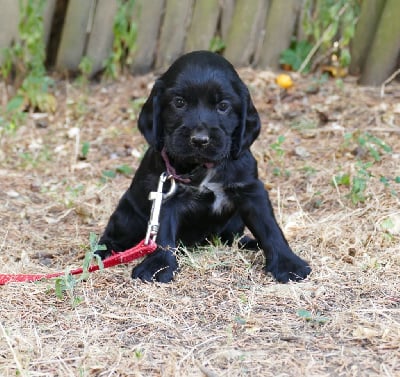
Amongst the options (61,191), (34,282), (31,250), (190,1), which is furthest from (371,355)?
(190,1)

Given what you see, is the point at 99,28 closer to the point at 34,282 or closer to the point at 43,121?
the point at 43,121

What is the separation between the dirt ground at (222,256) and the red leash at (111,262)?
0.05 meters

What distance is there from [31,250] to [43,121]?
8.28 feet

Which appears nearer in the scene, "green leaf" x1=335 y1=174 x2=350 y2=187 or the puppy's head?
the puppy's head

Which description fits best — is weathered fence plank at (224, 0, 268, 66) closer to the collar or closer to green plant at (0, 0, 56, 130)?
green plant at (0, 0, 56, 130)

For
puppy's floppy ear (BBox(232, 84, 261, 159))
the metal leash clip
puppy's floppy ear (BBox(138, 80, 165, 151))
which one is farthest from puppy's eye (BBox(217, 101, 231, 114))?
the metal leash clip

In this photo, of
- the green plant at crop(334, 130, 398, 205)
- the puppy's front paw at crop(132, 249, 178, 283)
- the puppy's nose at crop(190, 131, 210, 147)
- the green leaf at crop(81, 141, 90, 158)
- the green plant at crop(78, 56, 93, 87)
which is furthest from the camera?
the green plant at crop(78, 56, 93, 87)

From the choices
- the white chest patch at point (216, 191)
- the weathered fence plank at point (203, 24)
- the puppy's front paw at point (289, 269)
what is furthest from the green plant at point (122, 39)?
the puppy's front paw at point (289, 269)

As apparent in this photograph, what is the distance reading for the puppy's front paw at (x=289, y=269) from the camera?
3682 millimetres

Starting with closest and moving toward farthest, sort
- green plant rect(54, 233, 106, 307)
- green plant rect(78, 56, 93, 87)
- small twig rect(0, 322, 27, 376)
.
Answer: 1. small twig rect(0, 322, 27, 376)
2. green plant rect(54, 233, 106, 307)
3. green plant rect(78, 56, 93, 87)

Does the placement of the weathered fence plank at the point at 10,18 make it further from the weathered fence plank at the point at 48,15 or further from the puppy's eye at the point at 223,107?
the puppy's eye at the point at 223,107

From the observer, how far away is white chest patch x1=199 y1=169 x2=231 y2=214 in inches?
153

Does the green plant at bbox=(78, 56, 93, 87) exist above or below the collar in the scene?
below

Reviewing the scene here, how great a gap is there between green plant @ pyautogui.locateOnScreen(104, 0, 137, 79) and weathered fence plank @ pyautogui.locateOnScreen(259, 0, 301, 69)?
1080 mm
